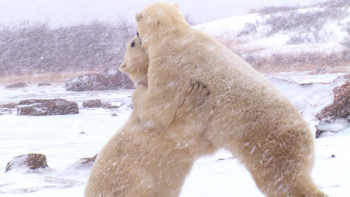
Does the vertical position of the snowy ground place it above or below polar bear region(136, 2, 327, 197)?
below

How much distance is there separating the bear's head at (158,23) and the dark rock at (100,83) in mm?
14219

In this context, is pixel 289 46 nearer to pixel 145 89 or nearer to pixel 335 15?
pixel 335 15

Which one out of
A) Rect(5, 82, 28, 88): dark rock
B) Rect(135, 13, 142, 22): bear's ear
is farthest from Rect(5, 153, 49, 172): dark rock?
Rect(5, 82, 28, 88): dark rock

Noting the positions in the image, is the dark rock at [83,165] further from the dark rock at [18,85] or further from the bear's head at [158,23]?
the dark rock at [18,85]

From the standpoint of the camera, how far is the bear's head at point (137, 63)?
1.49m

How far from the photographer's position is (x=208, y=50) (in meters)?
1.29

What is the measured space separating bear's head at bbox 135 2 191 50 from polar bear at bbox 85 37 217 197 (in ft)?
0.26

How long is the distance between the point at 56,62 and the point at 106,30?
4.39 m

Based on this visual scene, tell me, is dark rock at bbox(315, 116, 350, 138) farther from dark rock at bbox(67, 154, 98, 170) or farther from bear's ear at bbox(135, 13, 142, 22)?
bear's ear at bbox(135, 13, 142, 22)

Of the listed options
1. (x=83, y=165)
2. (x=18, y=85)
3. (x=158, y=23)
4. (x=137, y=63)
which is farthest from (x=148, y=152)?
(x=18, y=85)

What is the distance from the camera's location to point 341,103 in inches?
163

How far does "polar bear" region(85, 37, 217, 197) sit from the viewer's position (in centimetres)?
121

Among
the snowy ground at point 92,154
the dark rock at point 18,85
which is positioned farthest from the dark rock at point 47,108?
the dark rock at point 18,85

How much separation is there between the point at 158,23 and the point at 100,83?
48.8 ft
